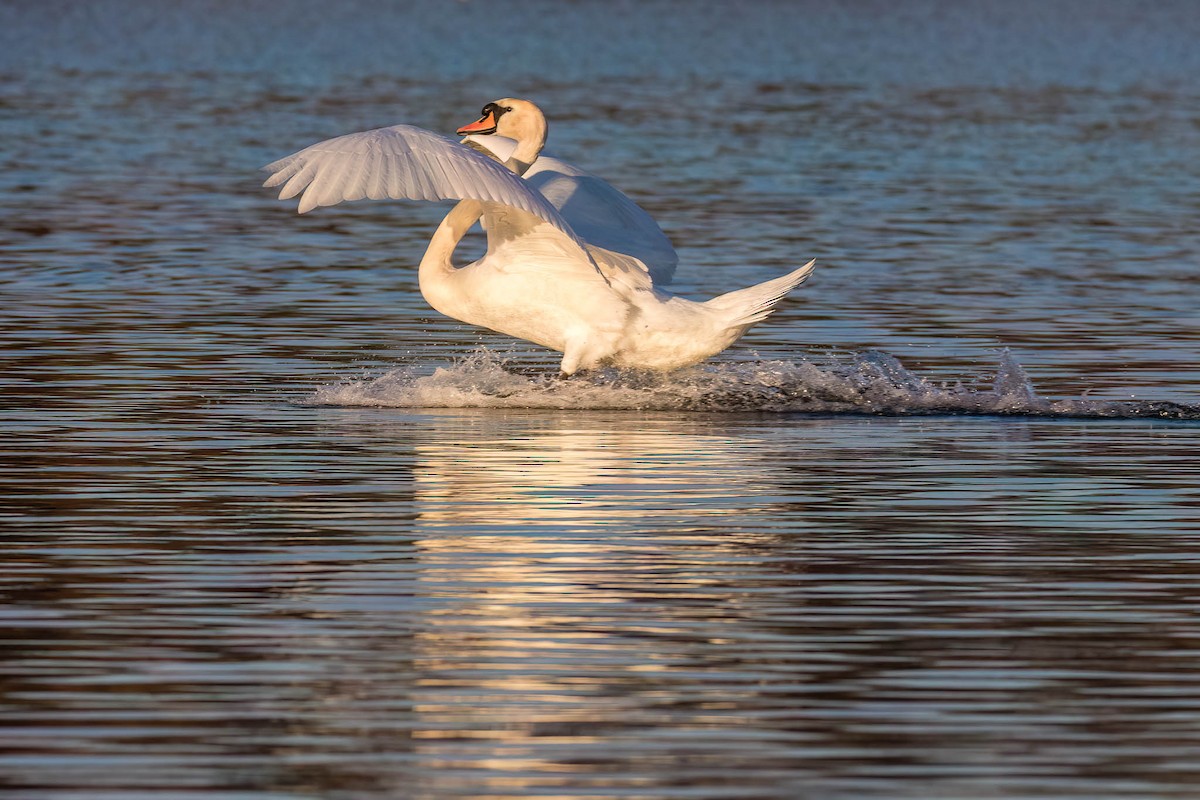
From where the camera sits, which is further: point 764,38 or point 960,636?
point 764,38

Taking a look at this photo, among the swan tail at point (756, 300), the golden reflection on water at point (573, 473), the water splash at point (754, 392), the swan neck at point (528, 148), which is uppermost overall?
the swan neck at point (528, 148)

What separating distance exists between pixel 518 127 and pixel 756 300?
213 cm

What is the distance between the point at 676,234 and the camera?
22625mm

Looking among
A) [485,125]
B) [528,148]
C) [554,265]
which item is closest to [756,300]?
[554,265]

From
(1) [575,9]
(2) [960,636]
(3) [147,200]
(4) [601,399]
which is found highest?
(2) [960,636]

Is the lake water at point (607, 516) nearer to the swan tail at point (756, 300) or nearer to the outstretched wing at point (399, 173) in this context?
the swan tail at point (756, 300)

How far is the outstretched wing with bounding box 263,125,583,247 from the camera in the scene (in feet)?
37.5

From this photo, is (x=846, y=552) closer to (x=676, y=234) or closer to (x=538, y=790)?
(x=538, y=790)

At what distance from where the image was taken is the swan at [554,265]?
11.9 m

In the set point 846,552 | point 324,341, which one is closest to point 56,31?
point 324,341

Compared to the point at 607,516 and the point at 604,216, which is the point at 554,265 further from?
the point at 607,516

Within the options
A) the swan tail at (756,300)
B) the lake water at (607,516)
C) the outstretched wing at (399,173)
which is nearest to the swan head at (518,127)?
the lake water at (607,516)

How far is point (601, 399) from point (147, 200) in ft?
44.2

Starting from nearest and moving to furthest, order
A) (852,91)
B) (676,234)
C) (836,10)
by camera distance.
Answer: (676,234) → (852,91) → (836,10)
